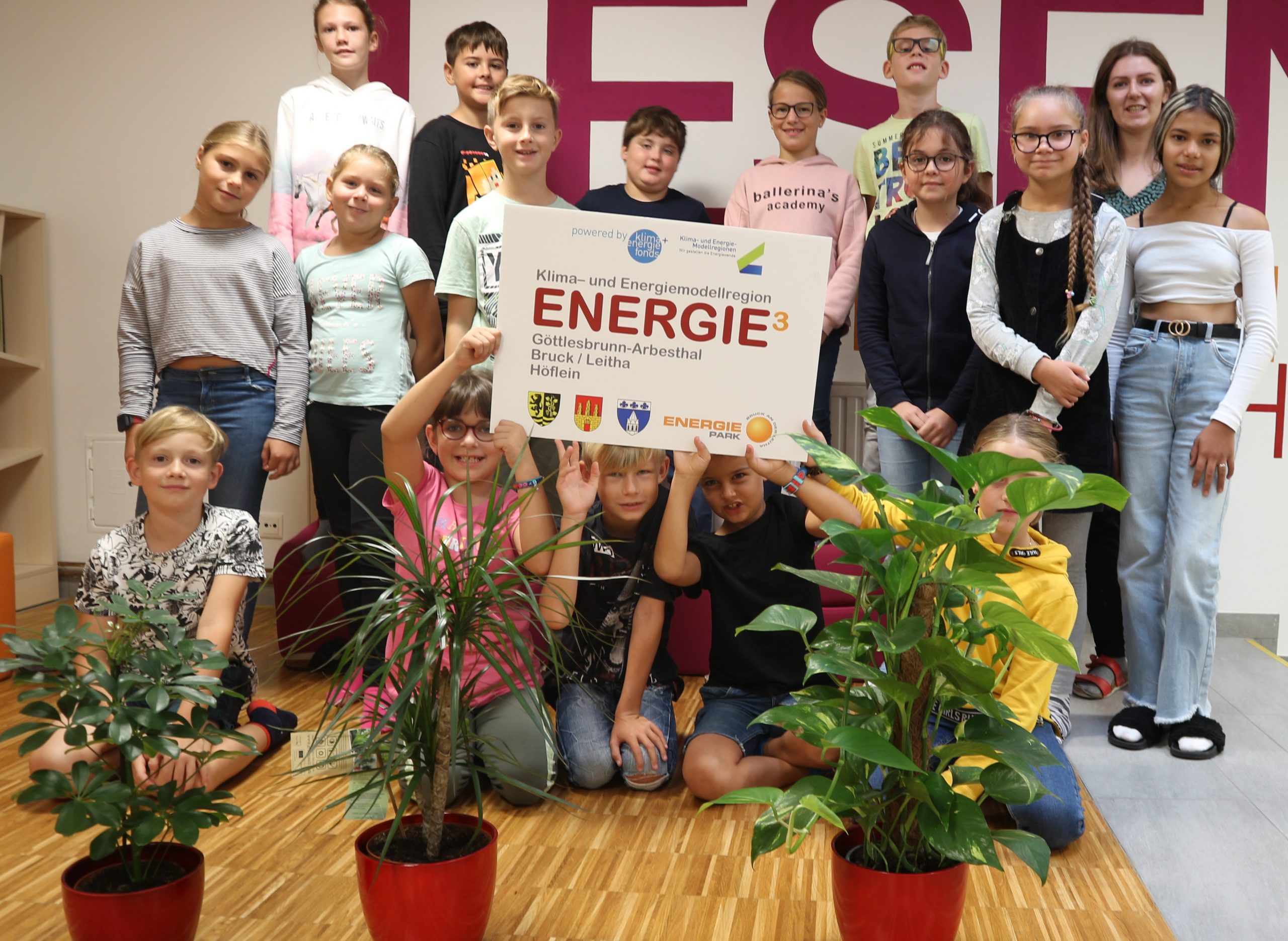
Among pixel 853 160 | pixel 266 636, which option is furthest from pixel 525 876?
pixel 853 160

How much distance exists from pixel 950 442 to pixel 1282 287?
5.72ft

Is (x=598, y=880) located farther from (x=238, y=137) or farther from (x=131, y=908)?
(x=238, y=137)

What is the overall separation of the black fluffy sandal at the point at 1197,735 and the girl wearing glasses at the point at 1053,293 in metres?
0.24

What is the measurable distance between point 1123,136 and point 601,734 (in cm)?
226

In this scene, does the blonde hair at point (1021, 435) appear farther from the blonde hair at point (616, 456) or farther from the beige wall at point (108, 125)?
the beige wall at point (108, 125)

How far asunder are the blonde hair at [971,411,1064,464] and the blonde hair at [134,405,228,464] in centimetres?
164

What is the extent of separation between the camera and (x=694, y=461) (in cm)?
197

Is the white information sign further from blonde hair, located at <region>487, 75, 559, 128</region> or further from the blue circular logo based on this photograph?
blonde hair, located at <region>487, 75, 559, 128</region>

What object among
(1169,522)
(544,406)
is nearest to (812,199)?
(1169,522)

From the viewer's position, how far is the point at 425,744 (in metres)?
1.47

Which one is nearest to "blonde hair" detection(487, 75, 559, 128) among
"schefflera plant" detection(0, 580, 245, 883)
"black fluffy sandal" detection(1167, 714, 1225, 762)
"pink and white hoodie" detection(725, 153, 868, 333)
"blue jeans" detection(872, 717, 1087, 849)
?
"pink and white hoodie" detection(725, 153, 868, 333)

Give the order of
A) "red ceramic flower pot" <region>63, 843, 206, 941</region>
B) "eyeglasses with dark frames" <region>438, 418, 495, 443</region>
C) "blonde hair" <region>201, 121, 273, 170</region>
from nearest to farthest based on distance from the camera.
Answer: "red ceramic flower pot" <region>63, 843, 206, 941</region> → "eyeglasses with dark frames" <region>438, 418, 495, 443</region> → "blonde hair" <region>201, 121, 273, 170</region>

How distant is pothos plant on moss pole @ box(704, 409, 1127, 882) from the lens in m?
1.30

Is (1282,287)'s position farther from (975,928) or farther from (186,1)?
(186,1)
